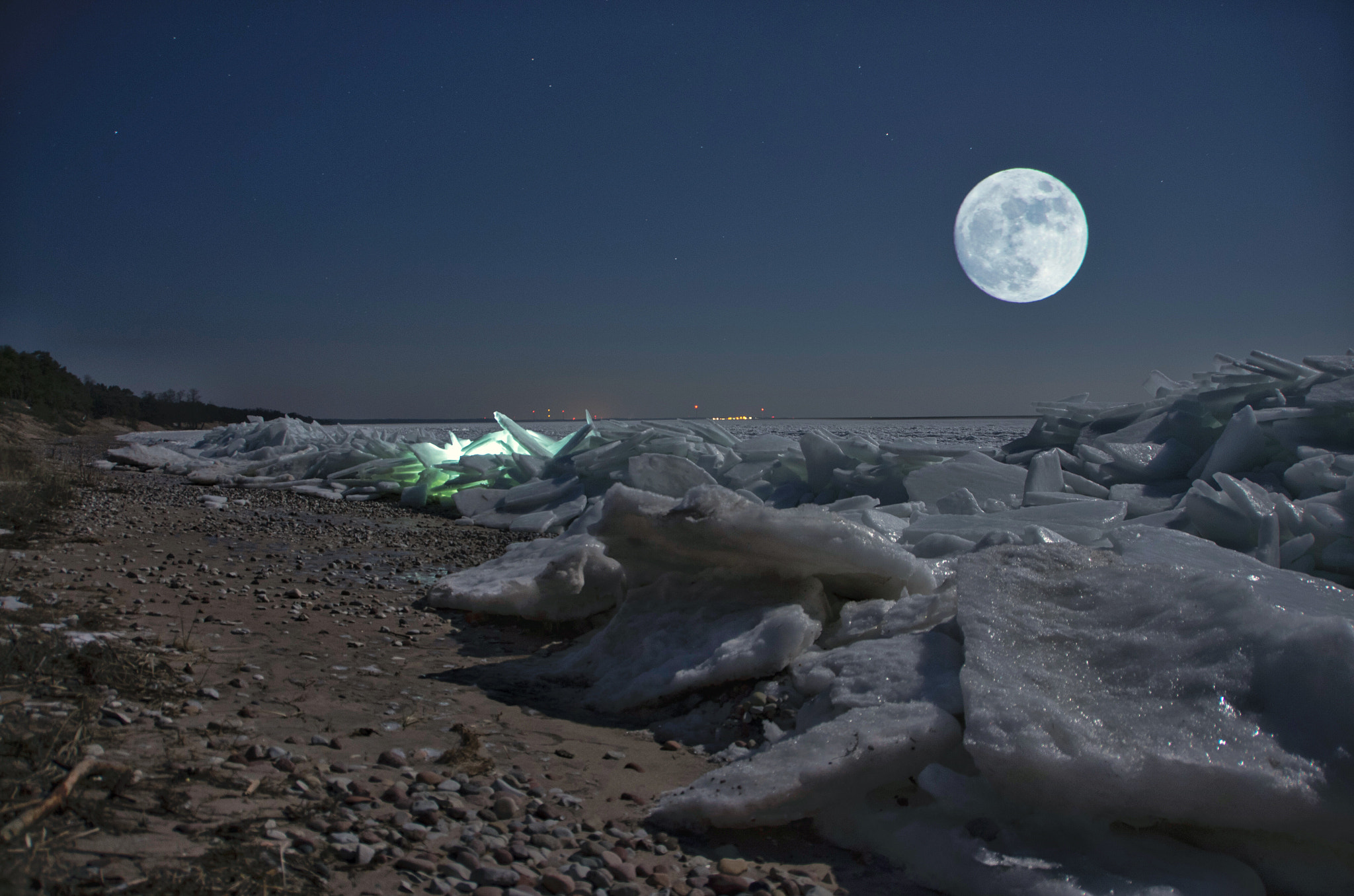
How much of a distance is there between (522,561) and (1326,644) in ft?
10.1

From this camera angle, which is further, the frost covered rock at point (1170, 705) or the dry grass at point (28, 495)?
the dry grass at point (28, 495)

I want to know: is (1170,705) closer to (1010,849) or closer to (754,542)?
(1010,849)

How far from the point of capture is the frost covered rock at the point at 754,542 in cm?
233

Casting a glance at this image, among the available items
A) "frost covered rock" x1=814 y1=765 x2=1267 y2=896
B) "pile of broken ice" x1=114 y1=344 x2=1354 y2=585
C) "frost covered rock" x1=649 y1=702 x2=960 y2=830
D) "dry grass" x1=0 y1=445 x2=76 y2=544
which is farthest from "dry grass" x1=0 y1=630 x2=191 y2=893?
"pile of broken ice" x1=114 y1=344 x2=1354 y2=585

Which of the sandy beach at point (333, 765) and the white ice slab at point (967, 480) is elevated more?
the white ice slab at point (967, 480)

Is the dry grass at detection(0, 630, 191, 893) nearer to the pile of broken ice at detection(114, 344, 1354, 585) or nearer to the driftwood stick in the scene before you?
the driftwood stick

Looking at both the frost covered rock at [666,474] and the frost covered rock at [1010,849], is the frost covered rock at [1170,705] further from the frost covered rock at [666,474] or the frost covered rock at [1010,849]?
the frost covered rock at [666,474]

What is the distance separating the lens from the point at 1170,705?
4.88 feet

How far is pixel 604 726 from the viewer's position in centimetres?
211

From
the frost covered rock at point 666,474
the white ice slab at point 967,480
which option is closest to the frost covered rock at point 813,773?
the white ice slab at point 967,480

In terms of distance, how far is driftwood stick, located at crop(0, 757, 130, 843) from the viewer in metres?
1.04

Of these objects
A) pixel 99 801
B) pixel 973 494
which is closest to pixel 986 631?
pixel 99 801

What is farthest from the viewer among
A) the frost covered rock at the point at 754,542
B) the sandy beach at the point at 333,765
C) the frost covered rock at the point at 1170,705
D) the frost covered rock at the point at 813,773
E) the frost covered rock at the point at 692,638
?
the frost covered rock at the point at 754,542

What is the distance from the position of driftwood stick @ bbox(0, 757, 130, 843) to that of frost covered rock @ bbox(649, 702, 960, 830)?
1011mm
